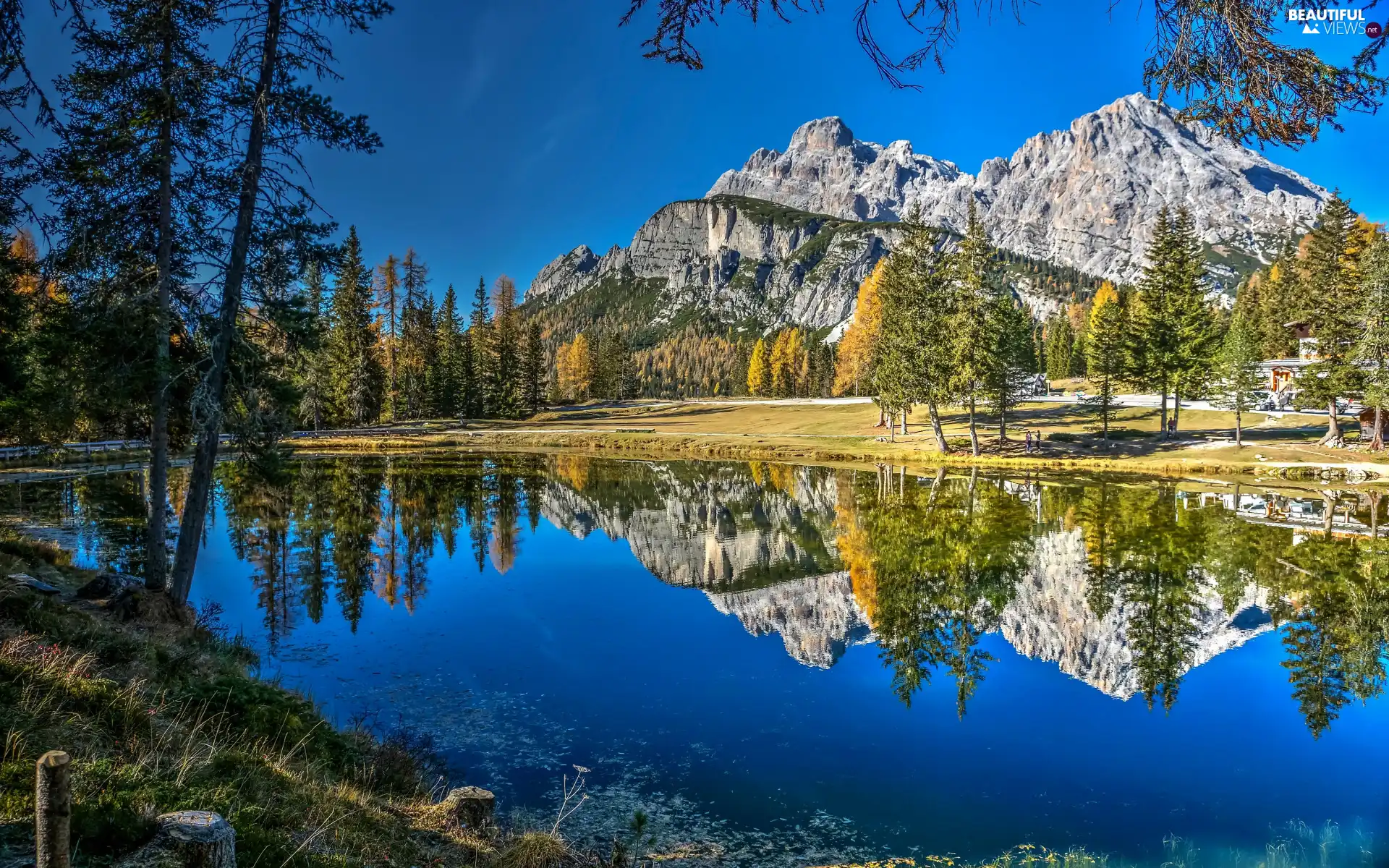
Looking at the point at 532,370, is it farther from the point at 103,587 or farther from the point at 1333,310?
the point at 103,587

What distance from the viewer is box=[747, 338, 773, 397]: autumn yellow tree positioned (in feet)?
423

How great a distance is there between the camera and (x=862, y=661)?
46.4ft

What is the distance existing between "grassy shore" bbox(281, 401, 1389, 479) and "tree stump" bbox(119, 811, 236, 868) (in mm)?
45852

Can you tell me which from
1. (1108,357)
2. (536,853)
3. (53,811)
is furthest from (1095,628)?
(1108,357)

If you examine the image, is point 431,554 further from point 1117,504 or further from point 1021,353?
point 1021,353

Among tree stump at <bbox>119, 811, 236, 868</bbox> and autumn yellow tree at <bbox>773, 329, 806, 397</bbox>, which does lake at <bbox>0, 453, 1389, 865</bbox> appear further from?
autumn yellow tree at <bbox>773, 329, 806, 397</bbox>

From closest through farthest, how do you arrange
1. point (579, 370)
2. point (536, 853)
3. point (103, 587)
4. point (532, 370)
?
point (536, 853), point (103, 587), point (532, 370), point (579, 370)

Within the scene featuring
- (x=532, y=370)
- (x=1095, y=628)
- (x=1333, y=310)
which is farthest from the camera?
(x=532, y=370)

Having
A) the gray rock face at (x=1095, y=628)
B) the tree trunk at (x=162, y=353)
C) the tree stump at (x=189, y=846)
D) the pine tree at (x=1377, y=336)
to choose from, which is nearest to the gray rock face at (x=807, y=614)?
the gray rock face at (x=1095, y=628)

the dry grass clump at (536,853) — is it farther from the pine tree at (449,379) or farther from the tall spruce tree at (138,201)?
the pine tree at (449,379)

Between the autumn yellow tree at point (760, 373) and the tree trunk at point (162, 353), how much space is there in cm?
11648

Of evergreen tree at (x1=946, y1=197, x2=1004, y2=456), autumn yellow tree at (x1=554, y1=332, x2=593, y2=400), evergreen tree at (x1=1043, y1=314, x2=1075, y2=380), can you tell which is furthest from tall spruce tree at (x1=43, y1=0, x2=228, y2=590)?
evergreen tree at (x1=1043, y1=314, x2=1075, y2=380)

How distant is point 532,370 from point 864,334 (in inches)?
→ 1743

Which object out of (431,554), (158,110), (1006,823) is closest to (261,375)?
(158,110)
